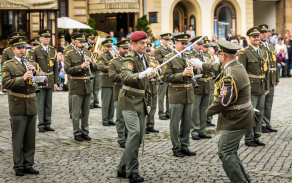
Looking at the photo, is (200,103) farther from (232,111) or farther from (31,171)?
(31,171)

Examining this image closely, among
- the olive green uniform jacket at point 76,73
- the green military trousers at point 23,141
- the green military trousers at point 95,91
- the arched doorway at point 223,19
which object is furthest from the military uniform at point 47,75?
the arched doorway at point 223,19

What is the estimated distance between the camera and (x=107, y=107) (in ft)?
42.8

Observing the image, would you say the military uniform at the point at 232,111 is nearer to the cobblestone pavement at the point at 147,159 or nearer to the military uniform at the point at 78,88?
the cobblestone pavement at the point at 147,159

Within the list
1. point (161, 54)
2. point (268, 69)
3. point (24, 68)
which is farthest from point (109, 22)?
point (24, 68)

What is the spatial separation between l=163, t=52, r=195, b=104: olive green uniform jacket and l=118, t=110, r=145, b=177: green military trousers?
1783 mm

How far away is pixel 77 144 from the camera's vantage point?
10570 millimetres

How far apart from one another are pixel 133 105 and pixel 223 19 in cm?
2900

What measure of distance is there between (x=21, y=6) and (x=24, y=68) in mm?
17043

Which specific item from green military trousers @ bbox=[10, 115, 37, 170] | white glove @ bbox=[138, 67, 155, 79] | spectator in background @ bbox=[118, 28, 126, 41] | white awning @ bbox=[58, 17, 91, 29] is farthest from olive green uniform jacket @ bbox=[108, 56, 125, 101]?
spectator in background @ bbox=[118, 28, 126, 41]

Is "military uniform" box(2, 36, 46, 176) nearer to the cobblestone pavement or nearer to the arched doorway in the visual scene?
the cobblestone pavement

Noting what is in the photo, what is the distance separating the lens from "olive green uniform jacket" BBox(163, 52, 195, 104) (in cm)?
951

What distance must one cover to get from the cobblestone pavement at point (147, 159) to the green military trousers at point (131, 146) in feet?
0.95

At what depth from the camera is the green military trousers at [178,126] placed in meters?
9.45

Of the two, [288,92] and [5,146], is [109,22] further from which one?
[5,146]
